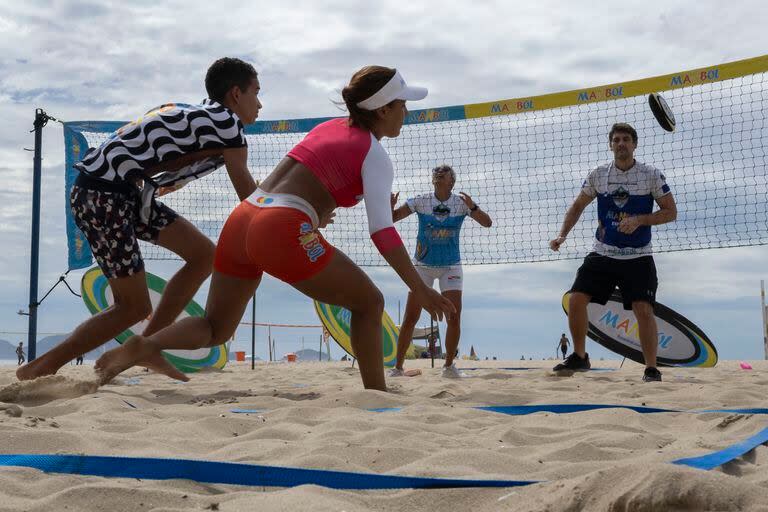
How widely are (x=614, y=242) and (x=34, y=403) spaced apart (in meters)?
3.92

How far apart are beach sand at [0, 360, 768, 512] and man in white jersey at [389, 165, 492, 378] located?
7.68 feet

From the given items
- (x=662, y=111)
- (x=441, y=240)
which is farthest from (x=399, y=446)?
(x=662, y=111)

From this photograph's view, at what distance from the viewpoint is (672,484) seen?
1453 millimetres

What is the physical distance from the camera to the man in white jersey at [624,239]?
552 centimetres

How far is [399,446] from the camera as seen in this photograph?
2.35 m

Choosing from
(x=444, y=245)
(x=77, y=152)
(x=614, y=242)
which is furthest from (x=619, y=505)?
(x=77, y=152)

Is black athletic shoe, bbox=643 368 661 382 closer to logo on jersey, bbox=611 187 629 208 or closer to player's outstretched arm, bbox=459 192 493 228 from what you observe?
logo on jersey, bbox=611 187 629 208

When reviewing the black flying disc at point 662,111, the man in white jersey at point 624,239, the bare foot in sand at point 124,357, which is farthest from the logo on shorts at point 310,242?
the black flying disc at point 662,111

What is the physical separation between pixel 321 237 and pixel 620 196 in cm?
294

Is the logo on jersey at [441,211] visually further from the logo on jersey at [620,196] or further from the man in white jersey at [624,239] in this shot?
the logo on jersey at [620,196]

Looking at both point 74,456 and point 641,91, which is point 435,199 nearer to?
point 641,91

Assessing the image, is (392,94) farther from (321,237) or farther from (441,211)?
(441,211)

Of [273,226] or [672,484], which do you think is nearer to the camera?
[672,484]

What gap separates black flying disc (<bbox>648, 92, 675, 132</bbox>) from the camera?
6129 millimetres
